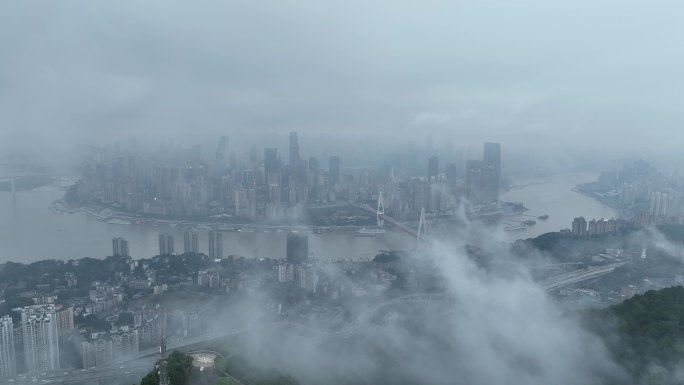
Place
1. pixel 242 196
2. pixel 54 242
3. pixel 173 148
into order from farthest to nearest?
pixel 242 196
pixel 173 148
pixel 54 242

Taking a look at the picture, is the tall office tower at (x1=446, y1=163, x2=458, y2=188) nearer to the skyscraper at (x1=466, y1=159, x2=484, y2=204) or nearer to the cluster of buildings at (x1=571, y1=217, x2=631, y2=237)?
the skyscraper at (x1=466, y1=159, x2=484, y2=204)

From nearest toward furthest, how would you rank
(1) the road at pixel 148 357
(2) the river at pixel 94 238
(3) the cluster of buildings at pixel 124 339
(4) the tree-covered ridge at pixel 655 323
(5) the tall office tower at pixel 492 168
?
(4) the tree-covered ridge at pixel 655 323 < (1) the road at pixel 148 357 < (3) the cluster of buildings at pixel 124 339 < (2) the river at pixel 94 238 < (5) the tall office tower at pixel 492 168

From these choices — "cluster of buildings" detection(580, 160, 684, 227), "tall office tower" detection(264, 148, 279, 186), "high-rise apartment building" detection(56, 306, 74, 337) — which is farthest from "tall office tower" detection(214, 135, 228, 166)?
"cluster of buildings" detection(580, 160, 684, 227)

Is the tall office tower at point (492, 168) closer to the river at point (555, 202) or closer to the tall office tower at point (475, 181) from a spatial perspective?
the tall office tower at point (475, 181)

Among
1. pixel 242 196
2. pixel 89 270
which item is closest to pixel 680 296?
pixel 89 270

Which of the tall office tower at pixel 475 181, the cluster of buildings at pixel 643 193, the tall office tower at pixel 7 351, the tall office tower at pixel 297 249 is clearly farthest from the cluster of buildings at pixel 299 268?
the cluster of buildings at pixel 643 193

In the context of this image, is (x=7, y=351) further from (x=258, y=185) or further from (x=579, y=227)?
(x=579, y=227)

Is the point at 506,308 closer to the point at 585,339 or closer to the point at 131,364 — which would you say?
the point at 585,339

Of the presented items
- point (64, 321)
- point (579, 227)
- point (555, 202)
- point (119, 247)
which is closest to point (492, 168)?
point (555, 202)
